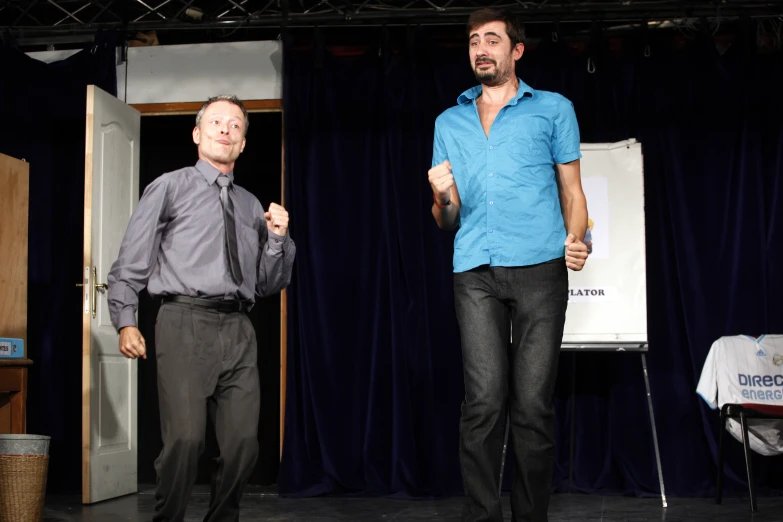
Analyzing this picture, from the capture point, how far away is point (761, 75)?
529cm

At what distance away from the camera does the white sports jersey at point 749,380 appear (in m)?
4.68

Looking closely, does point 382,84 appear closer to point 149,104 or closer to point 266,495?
point 149,104

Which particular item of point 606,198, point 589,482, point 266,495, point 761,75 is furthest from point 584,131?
point 266,495

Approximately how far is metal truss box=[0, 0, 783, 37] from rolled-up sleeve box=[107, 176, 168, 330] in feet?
8.61

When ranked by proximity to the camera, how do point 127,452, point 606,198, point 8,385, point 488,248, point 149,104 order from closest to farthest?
point 488,248, point 8,385, point 606,198, point 127,452, point 149,104

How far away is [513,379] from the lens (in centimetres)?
262

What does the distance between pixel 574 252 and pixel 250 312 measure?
12.8 feet

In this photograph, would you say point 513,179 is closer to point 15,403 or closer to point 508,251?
point 508,251

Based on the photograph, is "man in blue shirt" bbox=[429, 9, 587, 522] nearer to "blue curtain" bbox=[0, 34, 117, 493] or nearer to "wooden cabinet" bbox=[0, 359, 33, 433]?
"wooden cabinet" bbox=[0, 359, 33, 433]

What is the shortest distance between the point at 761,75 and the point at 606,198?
1.32 metres

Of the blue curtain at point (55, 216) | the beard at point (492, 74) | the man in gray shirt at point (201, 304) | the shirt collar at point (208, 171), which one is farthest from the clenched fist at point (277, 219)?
the blue curtain at point (55, 216)

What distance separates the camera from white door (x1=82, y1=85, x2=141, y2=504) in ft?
16.0

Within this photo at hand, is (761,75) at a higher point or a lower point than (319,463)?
higher

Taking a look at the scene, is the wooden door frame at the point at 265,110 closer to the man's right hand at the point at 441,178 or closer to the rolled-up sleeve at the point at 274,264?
the rolled-up sleeve at the point at 274,264
